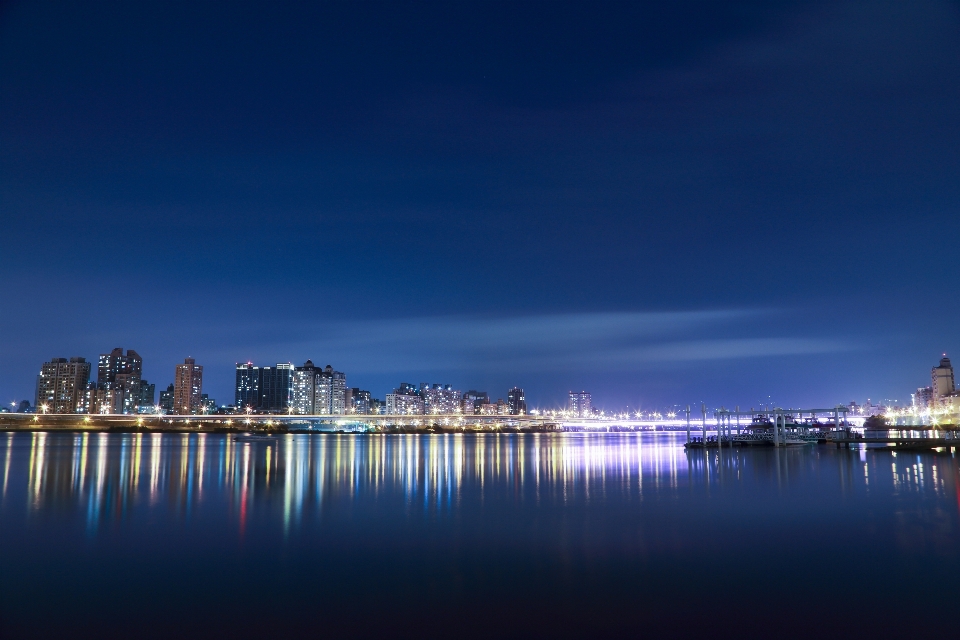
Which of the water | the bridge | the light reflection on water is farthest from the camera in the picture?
the bridge

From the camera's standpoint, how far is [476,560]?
14922mm

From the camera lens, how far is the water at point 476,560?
35.2 feet

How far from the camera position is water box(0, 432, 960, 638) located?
35.2 feet

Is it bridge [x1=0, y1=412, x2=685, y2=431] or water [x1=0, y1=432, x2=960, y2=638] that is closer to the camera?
water [x1=0, y1=432, x2=960, y2=638]

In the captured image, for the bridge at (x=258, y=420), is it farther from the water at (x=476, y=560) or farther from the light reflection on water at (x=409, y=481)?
the water at (x=476, y=560)

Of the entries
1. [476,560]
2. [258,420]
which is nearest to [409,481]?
[476,560]

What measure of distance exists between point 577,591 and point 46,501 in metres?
21.2

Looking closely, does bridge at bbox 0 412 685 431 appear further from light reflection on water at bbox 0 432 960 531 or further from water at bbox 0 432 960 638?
water at bbox 0 432 960 638

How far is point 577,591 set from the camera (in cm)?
1224

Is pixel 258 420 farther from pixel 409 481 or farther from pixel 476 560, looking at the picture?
pixel 476 560

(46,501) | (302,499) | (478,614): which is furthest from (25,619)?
(46,501)

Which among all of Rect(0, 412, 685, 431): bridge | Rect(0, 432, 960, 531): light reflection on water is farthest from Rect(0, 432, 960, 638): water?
Rect(0, 412, 685, 431): bridge

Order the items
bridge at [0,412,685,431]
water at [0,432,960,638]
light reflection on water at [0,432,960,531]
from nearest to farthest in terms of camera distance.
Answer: water at [0,432,960,638]
light reflection on water at [0,432,960,531]
bridge at [0,412,685,431]

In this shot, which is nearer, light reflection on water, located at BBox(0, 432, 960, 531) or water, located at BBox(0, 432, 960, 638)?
water, located at BBox(0, 432, 960, 638)
